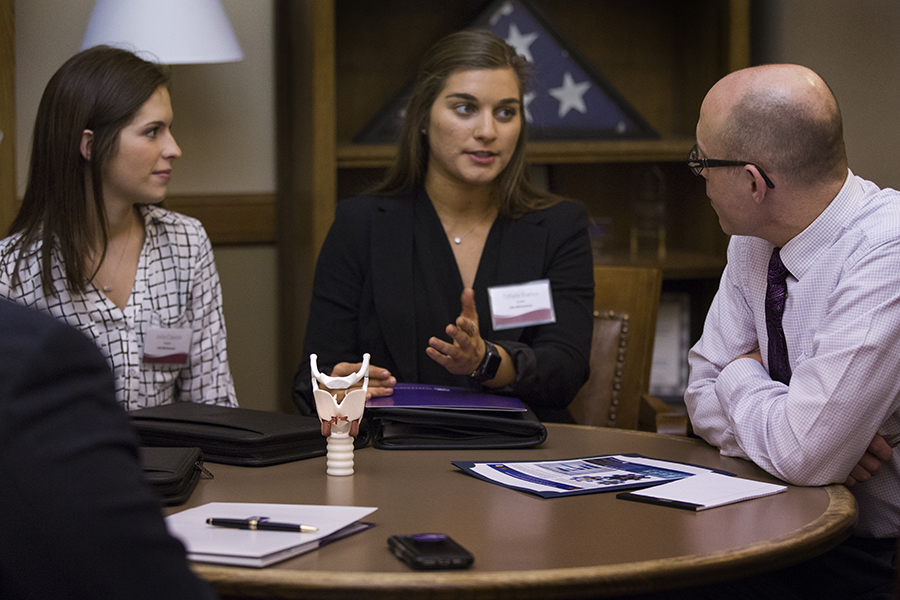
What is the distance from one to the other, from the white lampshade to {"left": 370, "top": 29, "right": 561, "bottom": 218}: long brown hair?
69cm

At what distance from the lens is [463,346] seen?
1.81 metres

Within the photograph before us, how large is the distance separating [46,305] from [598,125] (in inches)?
75.4

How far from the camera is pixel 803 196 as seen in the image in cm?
151

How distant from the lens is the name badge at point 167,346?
7.25 feet

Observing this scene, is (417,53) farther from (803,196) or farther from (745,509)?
(745,509)

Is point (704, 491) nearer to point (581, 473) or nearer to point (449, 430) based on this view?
point (581, 473)

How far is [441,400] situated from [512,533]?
1.90ft

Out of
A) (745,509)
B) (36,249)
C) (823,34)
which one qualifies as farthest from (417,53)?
(745,509)

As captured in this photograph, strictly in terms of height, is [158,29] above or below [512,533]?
above

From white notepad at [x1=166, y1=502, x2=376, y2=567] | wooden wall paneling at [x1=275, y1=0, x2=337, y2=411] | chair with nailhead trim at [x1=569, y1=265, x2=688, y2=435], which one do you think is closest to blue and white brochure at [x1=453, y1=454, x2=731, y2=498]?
white notepad at [x1=166, y1=502, x2=376, y2=567]

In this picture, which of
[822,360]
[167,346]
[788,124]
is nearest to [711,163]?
Result: [788,124]

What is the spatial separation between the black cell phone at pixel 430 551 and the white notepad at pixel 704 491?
352mm

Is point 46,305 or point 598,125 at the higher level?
point 598,125

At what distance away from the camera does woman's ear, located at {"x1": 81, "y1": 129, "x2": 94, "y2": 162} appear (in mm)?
2197
